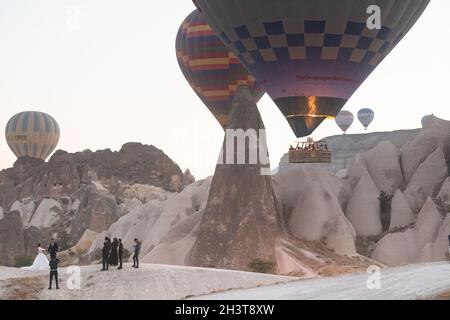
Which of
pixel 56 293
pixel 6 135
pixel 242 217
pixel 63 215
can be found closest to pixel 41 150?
pixel 6 135

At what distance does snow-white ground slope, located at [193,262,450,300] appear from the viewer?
2161cm

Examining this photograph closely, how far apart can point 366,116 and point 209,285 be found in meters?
84.9

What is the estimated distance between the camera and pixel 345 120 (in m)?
105

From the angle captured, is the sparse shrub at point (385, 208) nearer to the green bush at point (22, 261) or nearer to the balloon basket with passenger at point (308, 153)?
the balloon basket with passenger at point (308, 153)

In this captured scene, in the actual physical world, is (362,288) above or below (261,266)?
above

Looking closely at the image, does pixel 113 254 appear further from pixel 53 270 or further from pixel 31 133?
pixel 31 133

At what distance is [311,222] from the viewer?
44969 millimetres

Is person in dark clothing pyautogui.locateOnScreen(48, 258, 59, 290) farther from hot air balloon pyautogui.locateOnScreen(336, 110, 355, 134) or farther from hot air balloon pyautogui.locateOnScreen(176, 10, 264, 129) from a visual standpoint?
hot air balloon pyautogui.locateOnScreen(336, 110, 355, 134)

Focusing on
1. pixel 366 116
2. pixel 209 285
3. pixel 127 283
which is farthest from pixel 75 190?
pixel 127 283

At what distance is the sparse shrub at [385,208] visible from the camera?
4953cm

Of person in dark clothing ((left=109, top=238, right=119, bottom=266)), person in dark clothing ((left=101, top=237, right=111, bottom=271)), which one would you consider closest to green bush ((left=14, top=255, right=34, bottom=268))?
person in dark clothing ((left=109, top=238, right=119, bottom=266))

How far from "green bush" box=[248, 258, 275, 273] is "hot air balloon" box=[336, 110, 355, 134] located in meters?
66.7

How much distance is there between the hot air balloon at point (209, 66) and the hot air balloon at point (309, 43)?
13428mm

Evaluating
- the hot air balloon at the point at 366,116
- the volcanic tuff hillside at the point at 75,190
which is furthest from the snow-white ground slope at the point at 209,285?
the hot air balloon at the point at 366,116
